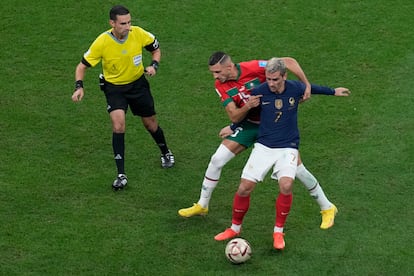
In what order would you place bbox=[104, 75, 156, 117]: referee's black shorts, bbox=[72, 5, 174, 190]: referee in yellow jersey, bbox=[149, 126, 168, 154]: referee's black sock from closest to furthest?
bbox=[72, 5, 174, 190]: referee in yellow jersey < bbox=[104, 75, 156, 117]: referee's black shorts < bbox=[149, 126, 168, 154]: referee's black sock

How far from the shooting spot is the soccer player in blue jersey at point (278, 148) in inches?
429

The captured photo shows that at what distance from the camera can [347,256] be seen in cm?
1093

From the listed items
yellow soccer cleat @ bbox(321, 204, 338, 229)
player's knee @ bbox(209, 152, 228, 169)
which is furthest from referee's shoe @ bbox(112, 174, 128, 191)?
yellow soccer cleat @ bbox(321, 204, 338, 229)

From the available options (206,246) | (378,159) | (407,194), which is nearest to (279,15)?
(378,159)

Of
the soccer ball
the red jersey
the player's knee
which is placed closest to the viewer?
the soccer ball

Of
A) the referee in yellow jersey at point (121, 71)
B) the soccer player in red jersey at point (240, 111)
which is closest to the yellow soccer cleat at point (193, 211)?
the soccer player in red jersey at point (240, 111)

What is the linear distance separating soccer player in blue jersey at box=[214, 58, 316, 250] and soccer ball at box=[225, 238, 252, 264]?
482 millimetres

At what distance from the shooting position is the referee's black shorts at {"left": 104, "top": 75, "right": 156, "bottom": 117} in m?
12.8

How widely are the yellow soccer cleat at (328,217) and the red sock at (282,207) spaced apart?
739 mm

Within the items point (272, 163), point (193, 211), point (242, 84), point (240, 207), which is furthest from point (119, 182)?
point (272, 163)

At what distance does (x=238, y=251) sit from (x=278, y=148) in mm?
1385

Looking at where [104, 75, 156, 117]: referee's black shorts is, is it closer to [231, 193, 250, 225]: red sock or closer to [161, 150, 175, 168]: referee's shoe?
[161, 150, 175, 168]: referee's shoe

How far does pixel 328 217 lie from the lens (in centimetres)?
1166

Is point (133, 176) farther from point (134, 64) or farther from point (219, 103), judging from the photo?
point (219, 103)
